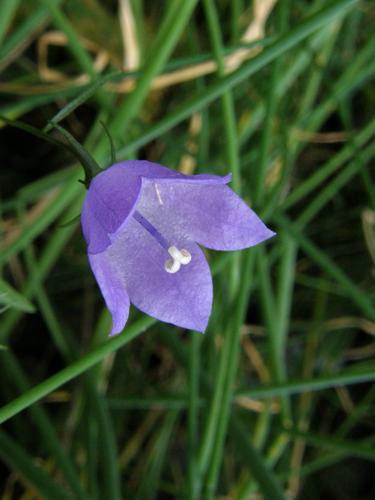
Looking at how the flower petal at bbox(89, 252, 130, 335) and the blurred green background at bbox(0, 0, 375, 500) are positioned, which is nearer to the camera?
the flower petal at bbox(89, 252, 130, 335)

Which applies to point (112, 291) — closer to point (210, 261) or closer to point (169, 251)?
point (169, 251)

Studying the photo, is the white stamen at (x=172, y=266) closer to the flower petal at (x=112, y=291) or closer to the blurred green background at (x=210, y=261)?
the flower petal at (x=112, y=291)

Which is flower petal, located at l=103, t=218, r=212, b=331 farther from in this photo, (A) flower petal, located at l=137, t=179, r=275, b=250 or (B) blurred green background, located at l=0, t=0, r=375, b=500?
(B) blurred green background, located at l=0, t=0, r=375, b=500

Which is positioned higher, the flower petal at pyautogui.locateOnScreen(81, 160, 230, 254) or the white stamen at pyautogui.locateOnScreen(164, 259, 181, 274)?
the flower petal at pyautogui.locateOnScreen(81, 160, 230, 254)

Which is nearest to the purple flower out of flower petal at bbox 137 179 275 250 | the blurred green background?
flower petal at bbox 137 179 275 250

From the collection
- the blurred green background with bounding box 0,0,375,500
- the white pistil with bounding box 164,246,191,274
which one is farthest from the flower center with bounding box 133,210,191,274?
the blurred green background with bounding box 0,0,375,500
